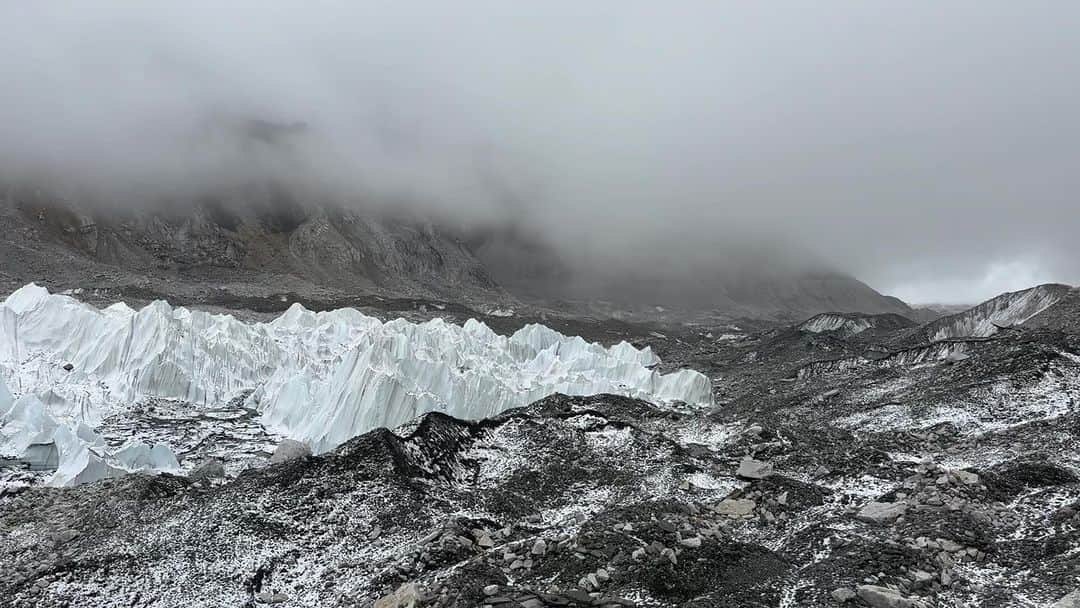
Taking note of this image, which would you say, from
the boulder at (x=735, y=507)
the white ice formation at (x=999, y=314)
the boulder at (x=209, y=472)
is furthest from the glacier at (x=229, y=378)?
the white ice formation at (x=999, y=314)

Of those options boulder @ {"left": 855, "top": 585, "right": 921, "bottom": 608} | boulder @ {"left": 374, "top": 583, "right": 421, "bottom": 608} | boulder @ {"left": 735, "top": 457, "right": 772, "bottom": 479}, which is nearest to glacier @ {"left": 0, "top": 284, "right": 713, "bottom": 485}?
boulder @ {"left": 374, "top": 583, "right": 421, "bottom": 608}

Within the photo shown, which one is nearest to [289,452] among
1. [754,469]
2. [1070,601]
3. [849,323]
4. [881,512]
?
[754,469]

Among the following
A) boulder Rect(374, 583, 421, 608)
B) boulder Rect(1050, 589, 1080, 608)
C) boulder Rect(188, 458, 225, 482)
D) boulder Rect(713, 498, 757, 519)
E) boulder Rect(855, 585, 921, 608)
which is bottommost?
boulder Rect(188, 458, 225, 482)

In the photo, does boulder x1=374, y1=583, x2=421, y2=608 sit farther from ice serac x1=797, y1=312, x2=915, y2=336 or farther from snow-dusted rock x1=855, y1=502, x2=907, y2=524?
ice serac x1=797, y1=312, x2=915, y2=336

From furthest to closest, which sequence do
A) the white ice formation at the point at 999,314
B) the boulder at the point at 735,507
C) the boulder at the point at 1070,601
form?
the white ice formation at the point at 999,314 < the boulder at the point at 735,507 < the boulder at the point at 1070,601

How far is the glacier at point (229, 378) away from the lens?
89.4 feet

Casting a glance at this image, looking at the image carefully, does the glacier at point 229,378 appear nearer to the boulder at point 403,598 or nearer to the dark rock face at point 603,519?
the dark rock face at point 603,519

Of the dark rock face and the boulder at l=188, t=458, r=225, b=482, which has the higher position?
the dark rock face

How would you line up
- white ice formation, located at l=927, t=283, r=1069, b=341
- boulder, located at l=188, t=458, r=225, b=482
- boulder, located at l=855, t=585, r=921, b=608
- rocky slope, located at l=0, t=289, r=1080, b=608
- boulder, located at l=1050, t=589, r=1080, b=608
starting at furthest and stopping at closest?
1. white ice formation, located at l=927, t=283, r=1069, b=341
2. boulder, located at l=188, t=458, r=225, b=482
3. rocky slope, located at l=0, t=289, r=1080, b=608
4. boulder, located at l=855, t=585, r=921, b=608
5. boulder, located at l=1050, t=589, r=1080, b=608

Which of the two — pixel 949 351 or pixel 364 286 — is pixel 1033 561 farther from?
pixel 364 286

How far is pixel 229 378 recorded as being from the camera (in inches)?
1813

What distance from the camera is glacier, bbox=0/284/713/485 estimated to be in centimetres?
2723

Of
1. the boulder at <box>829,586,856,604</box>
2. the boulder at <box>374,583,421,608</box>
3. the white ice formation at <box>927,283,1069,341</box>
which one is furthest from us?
the white ice formation at <box>927,283,1069,341</box>

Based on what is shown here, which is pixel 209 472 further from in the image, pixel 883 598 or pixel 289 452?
pixel 883 598
